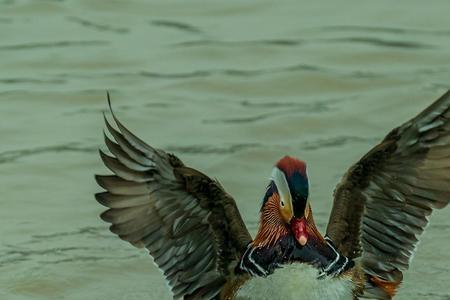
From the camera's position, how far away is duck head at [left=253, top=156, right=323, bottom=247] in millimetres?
7234

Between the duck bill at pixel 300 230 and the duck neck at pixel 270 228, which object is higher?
the duck bill at pixel 300 230

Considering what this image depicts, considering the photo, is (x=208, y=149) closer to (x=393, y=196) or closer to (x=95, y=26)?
(x=95, y=26)

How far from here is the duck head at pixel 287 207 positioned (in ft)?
23.7

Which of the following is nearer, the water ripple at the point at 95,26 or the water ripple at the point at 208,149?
the water ripple at the point at 208,149

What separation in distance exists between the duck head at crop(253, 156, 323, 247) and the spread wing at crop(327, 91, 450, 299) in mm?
397

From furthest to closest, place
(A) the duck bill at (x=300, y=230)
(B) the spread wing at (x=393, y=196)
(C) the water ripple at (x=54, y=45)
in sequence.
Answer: (C) the water ripple at (x=54, y=45)
(B) the spread wing at (x=393, y=196)
(A) the duck bill at (x=300, y=230)

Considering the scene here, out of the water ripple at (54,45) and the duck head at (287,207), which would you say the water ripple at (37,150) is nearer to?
the water ripple at (54,45)

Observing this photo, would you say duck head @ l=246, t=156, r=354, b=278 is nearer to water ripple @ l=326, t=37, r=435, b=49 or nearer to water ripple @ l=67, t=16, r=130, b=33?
water ripple @ l=326, t=37, r=435, b=49

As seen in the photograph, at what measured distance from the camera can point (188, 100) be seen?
1237cm

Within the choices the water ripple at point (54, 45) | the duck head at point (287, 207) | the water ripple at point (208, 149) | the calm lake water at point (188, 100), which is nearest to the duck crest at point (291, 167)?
the duck head at point (287, 207)

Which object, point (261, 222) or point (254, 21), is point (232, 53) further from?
point (261, 222)

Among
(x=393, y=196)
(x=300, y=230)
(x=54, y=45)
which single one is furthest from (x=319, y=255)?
(x=54, y=45)

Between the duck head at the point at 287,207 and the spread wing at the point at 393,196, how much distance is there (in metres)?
0.40

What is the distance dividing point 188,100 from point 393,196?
15.2ft
